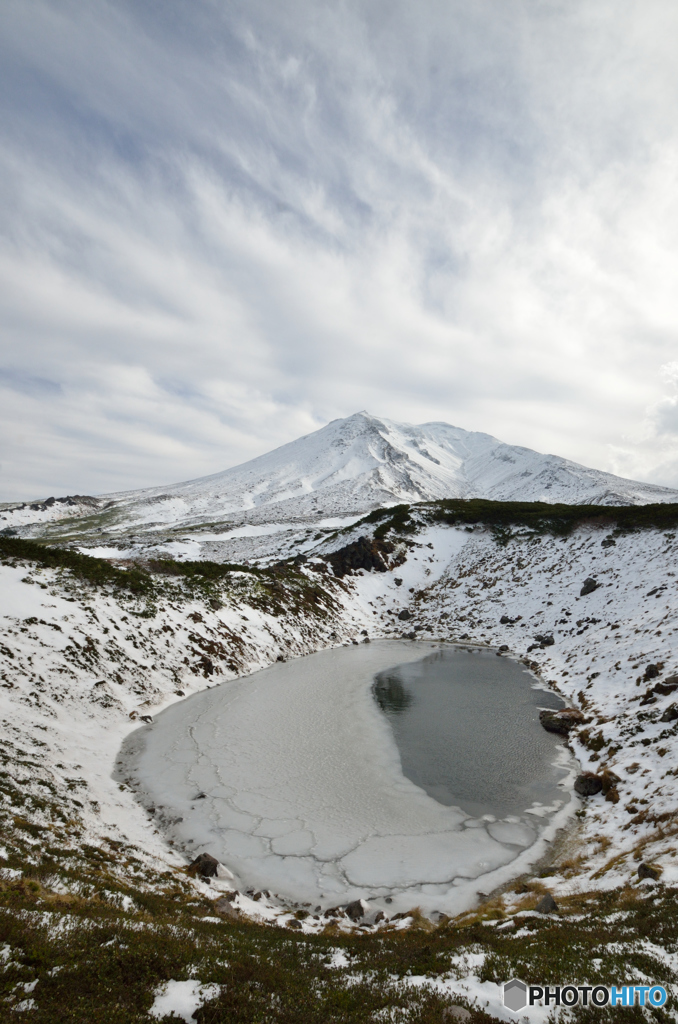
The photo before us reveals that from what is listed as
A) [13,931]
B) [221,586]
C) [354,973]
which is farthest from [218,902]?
[221,586]

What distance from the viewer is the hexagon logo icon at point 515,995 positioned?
7.34 meters

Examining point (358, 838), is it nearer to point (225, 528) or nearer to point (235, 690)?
point (235, 690)

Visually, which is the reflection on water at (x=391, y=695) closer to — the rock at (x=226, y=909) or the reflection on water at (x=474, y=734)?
the reflection on water at (x=474, y=734)

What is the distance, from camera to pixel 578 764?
2094 cm

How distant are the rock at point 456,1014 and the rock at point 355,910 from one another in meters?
5.96

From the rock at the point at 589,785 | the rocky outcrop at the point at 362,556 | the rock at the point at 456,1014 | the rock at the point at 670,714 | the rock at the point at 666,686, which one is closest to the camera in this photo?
the rock at the point at 456,1014

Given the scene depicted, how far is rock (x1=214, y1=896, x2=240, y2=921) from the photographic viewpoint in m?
11.3

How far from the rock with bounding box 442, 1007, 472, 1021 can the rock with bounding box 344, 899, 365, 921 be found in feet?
19.6

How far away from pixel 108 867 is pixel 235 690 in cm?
1836

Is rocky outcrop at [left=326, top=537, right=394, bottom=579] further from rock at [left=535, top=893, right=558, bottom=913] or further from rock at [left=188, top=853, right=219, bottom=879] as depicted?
rock at [left=535, top=893, right=558, bottom=913]

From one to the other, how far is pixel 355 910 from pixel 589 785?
11173 millimetres

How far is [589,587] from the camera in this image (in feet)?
153

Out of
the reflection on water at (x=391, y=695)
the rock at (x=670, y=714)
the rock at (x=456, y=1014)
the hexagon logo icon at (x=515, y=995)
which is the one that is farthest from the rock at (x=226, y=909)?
the rock at (x=670, y=714)

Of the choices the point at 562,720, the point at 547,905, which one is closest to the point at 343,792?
the point at 547,905
